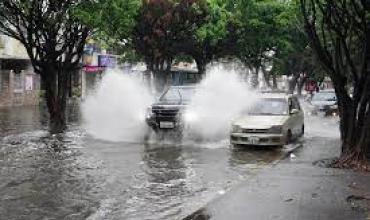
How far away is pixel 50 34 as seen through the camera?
21.2 metres

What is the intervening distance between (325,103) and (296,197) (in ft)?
83.8

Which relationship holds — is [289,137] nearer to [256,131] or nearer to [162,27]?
[256,131]

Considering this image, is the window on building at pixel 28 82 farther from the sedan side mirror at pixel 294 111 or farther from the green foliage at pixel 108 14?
the sedan side mirror at pixel 294 111

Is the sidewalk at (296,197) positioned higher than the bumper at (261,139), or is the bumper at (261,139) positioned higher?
the bumper at (261,139)

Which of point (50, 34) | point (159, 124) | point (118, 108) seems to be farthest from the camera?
point (118, 108)

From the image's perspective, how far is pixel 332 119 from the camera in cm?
3116

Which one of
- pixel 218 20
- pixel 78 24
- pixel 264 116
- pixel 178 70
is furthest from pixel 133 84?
pixel 178 70

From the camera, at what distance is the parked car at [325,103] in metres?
33.4

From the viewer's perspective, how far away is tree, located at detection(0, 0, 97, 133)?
67.2ft

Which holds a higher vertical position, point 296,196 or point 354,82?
point 354,82

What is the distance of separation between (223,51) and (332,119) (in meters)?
9.14

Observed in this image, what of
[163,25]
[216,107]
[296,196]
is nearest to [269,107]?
[216,107]

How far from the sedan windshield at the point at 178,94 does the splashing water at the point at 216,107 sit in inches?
9.7

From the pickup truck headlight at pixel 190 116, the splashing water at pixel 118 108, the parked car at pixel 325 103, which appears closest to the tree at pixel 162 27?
the splashing water at pixel 118 108
